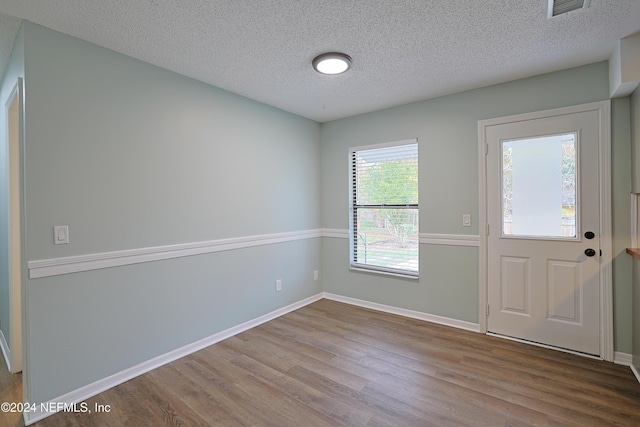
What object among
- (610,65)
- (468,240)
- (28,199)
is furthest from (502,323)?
(28,199)

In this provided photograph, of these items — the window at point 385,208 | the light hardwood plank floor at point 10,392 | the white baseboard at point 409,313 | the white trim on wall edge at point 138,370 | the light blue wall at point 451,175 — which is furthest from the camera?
the window at point 385,208

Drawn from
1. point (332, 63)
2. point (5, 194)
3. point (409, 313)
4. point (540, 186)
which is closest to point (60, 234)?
point (5, 194)

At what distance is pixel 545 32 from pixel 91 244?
3.64 m

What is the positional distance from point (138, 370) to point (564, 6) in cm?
401

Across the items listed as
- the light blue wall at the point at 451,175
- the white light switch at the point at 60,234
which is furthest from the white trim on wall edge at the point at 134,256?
the light blue wall at the point at 451,175

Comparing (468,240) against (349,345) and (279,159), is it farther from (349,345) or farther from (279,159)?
(279,159)

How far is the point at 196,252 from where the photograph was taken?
2840 millimetres

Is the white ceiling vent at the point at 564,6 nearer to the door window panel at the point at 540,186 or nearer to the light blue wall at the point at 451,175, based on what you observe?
the light blue wall at the point at 451,175

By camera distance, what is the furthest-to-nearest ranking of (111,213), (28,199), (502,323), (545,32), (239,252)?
(239,252) < (502,323) < (111,213) < (545,32) < (28,199)

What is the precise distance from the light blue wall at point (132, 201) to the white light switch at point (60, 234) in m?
0.03

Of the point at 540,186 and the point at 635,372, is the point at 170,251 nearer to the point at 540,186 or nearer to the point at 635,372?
the point at 540,186

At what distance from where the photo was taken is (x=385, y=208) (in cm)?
388

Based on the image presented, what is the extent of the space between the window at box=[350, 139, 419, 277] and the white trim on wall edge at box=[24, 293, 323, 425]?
154cm

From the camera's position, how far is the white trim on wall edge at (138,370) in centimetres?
200
